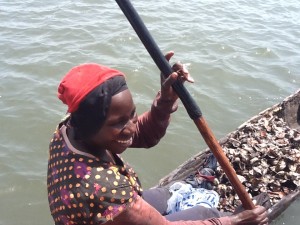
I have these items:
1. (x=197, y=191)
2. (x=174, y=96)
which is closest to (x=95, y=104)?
(x=174, y=96)

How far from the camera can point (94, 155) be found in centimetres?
206

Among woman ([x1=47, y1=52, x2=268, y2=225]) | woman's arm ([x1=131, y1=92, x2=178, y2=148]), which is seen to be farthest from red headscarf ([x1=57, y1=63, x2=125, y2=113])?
woman's arm ([x1=131, y1=92, x2=178, y2=148])

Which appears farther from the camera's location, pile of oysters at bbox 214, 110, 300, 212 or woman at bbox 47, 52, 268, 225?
pile of oysters at bbox 214, 110, 300, 212

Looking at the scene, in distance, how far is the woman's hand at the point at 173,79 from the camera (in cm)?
259

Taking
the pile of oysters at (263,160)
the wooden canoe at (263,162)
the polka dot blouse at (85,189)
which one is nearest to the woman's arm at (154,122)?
the polka dot blouse at (85,189)

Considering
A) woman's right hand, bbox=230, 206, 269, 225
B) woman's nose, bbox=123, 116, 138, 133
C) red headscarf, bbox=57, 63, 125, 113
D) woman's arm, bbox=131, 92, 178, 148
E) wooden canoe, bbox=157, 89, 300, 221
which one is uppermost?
red headscarf, bbox=57, 63, 125, 113

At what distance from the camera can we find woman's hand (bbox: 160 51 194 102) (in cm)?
259

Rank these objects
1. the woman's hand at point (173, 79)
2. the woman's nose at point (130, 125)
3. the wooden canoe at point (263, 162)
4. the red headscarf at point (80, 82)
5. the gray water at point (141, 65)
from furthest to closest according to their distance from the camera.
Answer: the gray water at point (141, 65)
the wooden canoe at point (263, 162)
the woman's hand at point (173, 79)
the woman's nose at point (130, 125)
the red headscarf at point (80, 82)

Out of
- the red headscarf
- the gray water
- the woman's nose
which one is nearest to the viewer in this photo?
the red headscarf

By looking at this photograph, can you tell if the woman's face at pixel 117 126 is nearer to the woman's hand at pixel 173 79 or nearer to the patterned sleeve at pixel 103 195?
the patterned sleeve at pixel 103 195

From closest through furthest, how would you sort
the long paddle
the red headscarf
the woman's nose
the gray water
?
1. the red headscarf
2. the woman's nose
3. the long paddle
4. the gray water

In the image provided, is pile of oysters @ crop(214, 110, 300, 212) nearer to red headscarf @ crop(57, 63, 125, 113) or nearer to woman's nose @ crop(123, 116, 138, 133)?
woman's nose @ crop(123, 116, 138, 133)

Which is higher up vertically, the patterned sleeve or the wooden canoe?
the patterned sleeve

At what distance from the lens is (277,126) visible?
5637 millimetres
